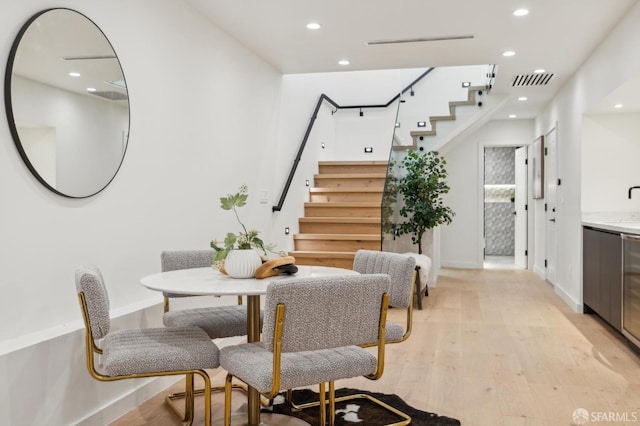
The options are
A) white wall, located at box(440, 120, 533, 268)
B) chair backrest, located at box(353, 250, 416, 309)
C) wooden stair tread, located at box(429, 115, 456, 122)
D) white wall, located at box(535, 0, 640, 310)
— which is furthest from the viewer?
white wall, located at box(440, 120, 533, 268)

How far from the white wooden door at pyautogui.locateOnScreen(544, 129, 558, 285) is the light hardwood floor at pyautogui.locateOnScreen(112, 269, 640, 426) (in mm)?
1444

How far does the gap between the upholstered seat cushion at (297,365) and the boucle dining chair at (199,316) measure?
611 millimetres

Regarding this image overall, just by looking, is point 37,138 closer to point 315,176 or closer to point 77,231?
point 77,231

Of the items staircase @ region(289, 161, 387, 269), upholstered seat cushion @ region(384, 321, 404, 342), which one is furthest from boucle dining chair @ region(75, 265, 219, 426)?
staircase @ region(289, 161, 387, 269)

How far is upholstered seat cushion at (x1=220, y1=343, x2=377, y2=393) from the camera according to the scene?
6.67 ft

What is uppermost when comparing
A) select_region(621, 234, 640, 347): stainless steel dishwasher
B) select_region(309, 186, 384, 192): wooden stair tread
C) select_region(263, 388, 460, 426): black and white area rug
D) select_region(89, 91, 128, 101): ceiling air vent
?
select_region(89, 91, 128, 101): ceiling air vent

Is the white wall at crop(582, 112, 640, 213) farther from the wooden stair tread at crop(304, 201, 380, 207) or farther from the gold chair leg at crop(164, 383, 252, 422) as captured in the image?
the gold chair leg at crop(164, 383, 252, 422)

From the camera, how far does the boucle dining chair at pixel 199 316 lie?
2951 millimetres

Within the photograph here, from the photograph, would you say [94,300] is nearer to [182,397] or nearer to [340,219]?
[182,397]

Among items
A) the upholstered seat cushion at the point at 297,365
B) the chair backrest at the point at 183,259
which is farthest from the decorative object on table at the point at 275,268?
the chair backrest at the point at 183,259

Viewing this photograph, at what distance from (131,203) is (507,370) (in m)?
2.64

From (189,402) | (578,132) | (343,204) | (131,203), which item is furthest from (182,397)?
(578,132)

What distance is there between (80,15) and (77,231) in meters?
1.07

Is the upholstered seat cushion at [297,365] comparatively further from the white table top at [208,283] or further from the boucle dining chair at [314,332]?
the white table top at [208,283]
